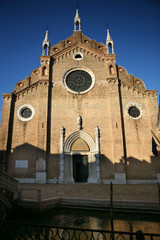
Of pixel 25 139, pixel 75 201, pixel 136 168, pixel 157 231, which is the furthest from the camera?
pixel 25 139

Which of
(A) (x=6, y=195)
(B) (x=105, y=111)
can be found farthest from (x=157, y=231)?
(B) (x=105, y=111)

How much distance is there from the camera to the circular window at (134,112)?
1767cm

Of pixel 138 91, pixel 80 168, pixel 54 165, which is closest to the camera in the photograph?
pixel 54 165

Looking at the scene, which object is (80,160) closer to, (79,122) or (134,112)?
(79,122)

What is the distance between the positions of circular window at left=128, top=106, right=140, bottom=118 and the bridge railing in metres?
13.0

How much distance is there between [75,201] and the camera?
8.81m

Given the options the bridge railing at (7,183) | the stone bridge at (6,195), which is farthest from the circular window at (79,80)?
the stone bridge at (6,195)

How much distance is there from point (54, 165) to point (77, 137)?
11.6 feet

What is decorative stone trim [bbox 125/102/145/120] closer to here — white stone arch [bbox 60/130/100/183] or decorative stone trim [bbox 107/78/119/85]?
decorative stone trim [bbox 107/78/119/85]

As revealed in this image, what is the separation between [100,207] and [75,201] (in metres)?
1.35

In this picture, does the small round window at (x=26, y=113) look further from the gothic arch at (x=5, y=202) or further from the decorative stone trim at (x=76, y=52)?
the gothic arch at (x=5, y=202)

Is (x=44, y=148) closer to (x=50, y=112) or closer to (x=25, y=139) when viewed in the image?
(x=25, y=139)

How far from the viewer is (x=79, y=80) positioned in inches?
758

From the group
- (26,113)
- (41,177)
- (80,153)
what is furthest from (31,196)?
(26,113)
